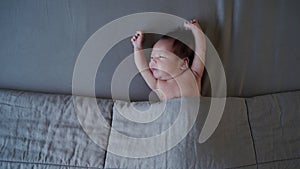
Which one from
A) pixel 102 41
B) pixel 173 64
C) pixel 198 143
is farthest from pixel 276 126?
pixel 102 41

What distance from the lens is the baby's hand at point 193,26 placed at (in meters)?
1.10

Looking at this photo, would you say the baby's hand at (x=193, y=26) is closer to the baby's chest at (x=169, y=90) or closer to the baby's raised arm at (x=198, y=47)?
the baby's raised arm at (x=198, y=47)

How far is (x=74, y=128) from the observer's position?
101cm

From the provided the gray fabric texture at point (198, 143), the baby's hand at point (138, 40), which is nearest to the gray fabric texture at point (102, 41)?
the baby's hand at point (138, 40)

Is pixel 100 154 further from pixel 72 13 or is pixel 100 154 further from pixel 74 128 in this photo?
pixel 72 13

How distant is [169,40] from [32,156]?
0.61 m

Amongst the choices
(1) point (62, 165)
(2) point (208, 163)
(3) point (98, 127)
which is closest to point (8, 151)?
(1) point (62, 165)

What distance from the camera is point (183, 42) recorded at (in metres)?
1.11

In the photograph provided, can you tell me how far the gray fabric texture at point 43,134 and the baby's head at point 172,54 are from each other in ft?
0.72

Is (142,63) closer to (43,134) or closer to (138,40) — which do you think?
(138,40)

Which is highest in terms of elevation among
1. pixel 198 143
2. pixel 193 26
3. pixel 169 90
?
pixel 193 26

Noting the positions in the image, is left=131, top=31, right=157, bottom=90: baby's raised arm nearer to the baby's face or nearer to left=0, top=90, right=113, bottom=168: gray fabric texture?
the baby's face

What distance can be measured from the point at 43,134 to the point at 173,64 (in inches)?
19.9

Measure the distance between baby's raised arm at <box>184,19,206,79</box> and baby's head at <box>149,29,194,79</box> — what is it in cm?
2
